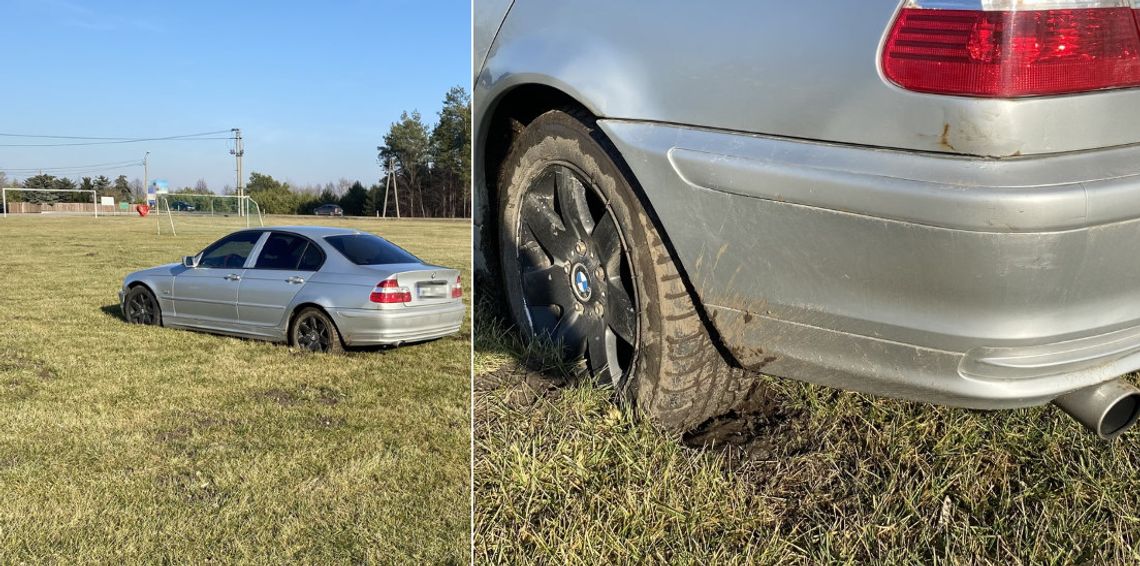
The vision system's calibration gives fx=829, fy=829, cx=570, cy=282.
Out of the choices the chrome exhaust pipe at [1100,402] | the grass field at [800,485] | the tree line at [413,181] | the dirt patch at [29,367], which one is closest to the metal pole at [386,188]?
the tree line at [413,181]

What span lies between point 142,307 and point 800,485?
66.5 inches

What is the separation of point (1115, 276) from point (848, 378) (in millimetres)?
523

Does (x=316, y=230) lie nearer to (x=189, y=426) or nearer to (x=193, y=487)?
(x=189, y=426)

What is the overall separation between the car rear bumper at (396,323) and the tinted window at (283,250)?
0.62ft

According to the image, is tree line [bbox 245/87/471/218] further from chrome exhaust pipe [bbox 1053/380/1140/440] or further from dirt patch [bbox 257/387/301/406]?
chrome exhaust pipe [bbox 1053/380/1140/440]

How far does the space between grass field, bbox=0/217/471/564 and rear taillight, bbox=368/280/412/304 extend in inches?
4.0

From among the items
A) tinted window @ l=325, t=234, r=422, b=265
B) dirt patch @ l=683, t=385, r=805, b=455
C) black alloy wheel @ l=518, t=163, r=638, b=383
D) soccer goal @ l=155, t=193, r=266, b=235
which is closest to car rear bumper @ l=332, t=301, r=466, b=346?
tinted window @ l=325, t=234, r=422, b=265

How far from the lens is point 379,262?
6.44 feet

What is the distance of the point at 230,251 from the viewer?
2.15m

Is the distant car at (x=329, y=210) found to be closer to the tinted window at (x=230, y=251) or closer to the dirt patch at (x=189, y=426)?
the tinted window at (x=230, y=251)

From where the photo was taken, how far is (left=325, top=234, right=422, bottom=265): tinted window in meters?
1.91

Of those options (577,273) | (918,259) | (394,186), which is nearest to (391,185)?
(394,186)

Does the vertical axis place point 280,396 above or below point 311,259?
below

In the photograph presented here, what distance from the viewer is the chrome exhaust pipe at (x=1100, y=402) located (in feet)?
5.75
